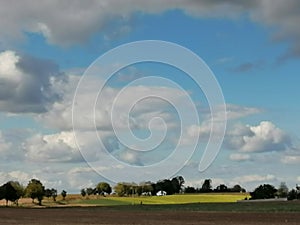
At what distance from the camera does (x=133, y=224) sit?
6041cm

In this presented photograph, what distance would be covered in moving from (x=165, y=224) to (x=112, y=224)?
5212mm

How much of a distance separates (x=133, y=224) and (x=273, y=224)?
13370 mm

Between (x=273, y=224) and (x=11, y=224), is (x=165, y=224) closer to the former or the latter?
(x=273, y=224)

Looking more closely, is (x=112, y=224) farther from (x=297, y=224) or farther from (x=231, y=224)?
(x=297, y=224)

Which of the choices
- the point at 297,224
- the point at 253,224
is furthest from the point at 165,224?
the point at 297,224

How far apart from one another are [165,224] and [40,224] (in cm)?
1222

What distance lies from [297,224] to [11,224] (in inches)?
1088

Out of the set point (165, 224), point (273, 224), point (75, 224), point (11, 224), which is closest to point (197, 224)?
point (165, 224)

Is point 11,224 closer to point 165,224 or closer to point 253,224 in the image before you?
point 165,224

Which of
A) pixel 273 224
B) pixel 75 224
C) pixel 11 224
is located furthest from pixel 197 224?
pixel 11 224

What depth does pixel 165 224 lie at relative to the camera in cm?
6203

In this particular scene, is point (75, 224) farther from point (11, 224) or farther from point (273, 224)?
point (273, 224)

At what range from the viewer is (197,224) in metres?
62.3

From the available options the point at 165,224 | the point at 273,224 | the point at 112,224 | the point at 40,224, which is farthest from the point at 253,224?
the point at 40,224
